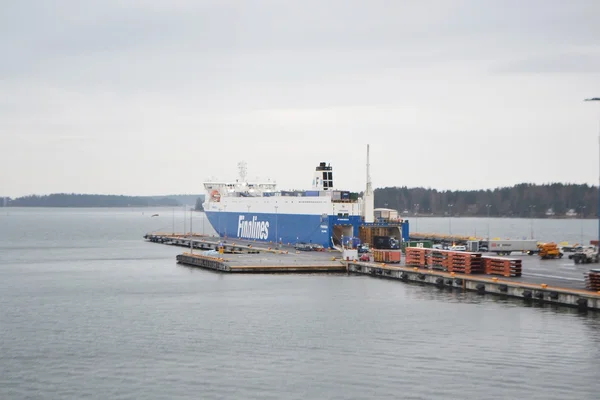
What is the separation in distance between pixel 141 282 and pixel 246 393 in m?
31.5

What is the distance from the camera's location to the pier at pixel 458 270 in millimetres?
40438

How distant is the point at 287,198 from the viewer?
3137 inches

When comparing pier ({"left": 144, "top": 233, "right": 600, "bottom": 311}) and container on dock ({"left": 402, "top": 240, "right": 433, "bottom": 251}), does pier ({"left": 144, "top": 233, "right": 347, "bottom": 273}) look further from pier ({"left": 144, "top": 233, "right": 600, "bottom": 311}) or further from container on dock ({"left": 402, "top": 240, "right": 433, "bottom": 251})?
container on dock ({"left": 402, "top": 240, "right": 433, "bottom": 251})

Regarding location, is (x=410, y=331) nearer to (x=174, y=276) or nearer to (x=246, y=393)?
(x=246, y=393)

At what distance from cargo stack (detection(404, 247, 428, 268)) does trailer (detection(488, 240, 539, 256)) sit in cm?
1369

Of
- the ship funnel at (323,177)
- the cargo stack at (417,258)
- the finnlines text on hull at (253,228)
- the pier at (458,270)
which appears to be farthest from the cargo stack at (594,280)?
the finnlines text on hull at (253,228)

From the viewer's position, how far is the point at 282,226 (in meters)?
81.2

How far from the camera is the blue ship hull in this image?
72562mm

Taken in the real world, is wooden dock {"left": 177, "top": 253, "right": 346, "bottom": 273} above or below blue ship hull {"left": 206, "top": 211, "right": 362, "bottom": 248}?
below

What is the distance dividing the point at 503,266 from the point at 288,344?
70.8ft

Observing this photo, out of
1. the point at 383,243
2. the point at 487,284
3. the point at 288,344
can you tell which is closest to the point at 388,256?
the point at 383,243

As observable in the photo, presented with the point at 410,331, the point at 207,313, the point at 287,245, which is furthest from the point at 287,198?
the point at 410,331

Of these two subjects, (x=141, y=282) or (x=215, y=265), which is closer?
(x=141, y=282)

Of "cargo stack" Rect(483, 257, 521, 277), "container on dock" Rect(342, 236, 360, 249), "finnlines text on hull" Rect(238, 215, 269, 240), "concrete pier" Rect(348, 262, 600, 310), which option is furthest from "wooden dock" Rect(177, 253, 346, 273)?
"finnlines text on hull" Rect(238, 215, 269, 240)
